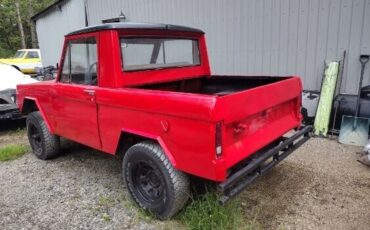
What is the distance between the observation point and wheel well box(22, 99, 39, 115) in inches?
200

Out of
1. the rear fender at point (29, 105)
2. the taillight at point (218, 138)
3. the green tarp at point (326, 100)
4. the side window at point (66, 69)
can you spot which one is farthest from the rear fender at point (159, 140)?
the green tarp at point (326, 100)

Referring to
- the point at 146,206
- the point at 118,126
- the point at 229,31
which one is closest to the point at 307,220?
the point at 146,206

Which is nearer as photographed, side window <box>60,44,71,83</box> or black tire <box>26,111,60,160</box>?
side window <box>60,44,71,83</box>

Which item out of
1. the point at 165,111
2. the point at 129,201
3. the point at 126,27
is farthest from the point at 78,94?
the point at 165,111

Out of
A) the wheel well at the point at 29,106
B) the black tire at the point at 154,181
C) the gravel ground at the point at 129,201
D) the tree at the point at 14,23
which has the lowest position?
the gravel ground at the point at 129,201

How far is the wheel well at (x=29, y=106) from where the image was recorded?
5.09 metres

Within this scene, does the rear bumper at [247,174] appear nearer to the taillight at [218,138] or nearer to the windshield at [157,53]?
the taillight at [218,138]

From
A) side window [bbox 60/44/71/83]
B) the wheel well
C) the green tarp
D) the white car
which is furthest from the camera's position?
the white car

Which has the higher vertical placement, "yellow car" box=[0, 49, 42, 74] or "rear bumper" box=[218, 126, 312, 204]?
"yellow car" box=[0, 49, 42, 74]

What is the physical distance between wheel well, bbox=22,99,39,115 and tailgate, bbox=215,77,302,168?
12.1 feet

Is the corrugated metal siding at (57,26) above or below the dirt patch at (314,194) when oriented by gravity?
above

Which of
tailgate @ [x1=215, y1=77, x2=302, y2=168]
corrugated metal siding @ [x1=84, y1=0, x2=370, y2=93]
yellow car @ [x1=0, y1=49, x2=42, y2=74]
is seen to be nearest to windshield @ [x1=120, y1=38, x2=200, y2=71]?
tailgate @ [x1=215, y1=77, x2=302, y2=168]

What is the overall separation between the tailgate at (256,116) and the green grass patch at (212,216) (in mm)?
593

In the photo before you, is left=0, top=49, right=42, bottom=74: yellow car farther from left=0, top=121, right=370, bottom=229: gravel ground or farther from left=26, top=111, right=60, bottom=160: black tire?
left=0, top=121, right=370, bottom=229: gravel ground
